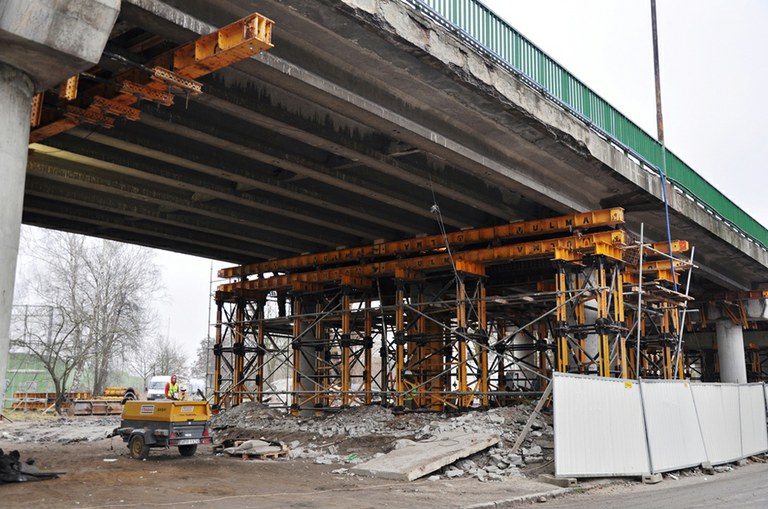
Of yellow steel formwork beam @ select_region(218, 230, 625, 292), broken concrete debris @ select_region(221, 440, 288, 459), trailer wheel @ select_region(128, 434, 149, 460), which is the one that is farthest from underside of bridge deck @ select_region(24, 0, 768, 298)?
broken concrete debris @ select_region(221, 440, 288, 459)

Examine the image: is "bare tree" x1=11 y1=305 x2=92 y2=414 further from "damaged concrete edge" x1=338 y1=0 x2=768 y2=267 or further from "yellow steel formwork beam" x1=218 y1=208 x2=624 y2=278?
"damaged concrete edge" x1=338 y1=0 x2=768 y2=267

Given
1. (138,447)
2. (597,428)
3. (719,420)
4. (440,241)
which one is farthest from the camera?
(440,241)

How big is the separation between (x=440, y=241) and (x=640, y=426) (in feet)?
31.5

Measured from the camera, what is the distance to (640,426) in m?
15.1

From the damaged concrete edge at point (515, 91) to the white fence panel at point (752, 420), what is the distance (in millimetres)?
5268

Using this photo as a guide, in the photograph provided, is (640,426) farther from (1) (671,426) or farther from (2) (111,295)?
(2) (111,295)

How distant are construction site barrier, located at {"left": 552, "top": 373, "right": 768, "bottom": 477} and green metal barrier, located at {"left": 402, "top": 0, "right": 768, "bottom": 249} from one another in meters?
6.33

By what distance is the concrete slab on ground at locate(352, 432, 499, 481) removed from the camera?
14.2m

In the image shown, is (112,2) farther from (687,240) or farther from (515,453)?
(687,240)

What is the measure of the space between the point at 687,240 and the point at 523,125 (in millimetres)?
12020

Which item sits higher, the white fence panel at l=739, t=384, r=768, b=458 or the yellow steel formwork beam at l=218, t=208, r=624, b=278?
the yellow steel formwork beam at l=218, t=208, r=624, b=278

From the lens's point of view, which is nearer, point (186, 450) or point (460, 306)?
point (186, 450)

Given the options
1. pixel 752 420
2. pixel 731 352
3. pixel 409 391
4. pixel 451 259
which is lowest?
pixel 752 420

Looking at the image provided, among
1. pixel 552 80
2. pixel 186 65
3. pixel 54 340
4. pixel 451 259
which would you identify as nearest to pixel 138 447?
pixel 451 259
